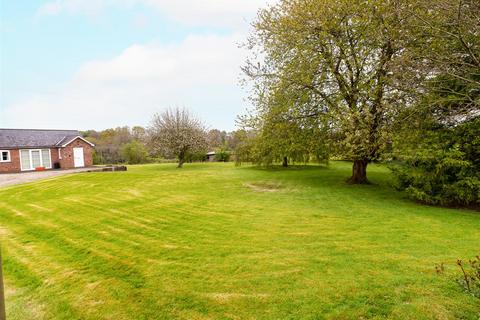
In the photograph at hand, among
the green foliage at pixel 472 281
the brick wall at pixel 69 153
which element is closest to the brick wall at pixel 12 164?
the brick wall at pixel 69 153

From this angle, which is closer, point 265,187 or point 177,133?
point 265,187

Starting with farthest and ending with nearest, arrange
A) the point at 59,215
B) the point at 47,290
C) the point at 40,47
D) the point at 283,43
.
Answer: the point at 283,43 < the point at 40,47 < the point at 59,215 < the point at 47,290

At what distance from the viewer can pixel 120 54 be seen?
16750 mm

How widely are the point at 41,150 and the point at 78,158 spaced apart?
113 inches

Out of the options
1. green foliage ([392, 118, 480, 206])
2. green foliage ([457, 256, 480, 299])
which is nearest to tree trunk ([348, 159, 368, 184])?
green foliage ([392, 118, 480, 206])

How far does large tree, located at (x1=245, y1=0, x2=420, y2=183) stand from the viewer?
343 inches

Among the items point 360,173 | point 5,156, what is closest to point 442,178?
point 360,173

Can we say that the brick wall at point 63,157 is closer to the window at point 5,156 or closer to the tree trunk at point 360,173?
the window at point 5,156

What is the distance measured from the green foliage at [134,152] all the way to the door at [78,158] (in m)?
8.51

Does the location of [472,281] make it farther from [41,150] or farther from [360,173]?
Result: [41,150]

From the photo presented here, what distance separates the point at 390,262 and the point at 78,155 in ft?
89.4

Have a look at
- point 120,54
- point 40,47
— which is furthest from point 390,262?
point 120,54

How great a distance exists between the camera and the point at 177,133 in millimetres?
23406

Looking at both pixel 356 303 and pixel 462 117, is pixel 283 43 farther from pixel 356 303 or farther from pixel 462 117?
pixel 356 303
